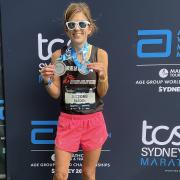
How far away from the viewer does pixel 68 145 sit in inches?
93.3

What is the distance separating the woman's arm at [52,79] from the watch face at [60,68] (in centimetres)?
4

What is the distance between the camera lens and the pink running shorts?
2359 millimetres

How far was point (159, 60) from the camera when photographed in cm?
265

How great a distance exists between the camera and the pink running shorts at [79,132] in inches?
92.9

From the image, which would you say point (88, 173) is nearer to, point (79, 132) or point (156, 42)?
point (79, 132)

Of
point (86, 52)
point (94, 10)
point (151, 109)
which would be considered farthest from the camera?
point (151, 109)

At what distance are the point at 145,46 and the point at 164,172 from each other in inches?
42.1

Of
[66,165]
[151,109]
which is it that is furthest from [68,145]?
[151,109]

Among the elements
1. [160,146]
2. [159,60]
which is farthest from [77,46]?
[160,146]

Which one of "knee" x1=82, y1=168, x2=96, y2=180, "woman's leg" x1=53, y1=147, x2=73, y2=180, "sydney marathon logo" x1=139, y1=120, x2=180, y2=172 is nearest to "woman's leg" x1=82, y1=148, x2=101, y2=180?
"knee" x1=82, y1=168, x2=96, y2=180

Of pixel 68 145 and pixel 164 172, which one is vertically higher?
pixel 68 145

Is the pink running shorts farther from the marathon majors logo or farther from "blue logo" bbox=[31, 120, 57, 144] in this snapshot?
the marathon majors logo

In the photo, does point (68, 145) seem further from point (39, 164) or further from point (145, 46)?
point (145, 46)

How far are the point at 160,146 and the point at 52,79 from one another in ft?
3.62
